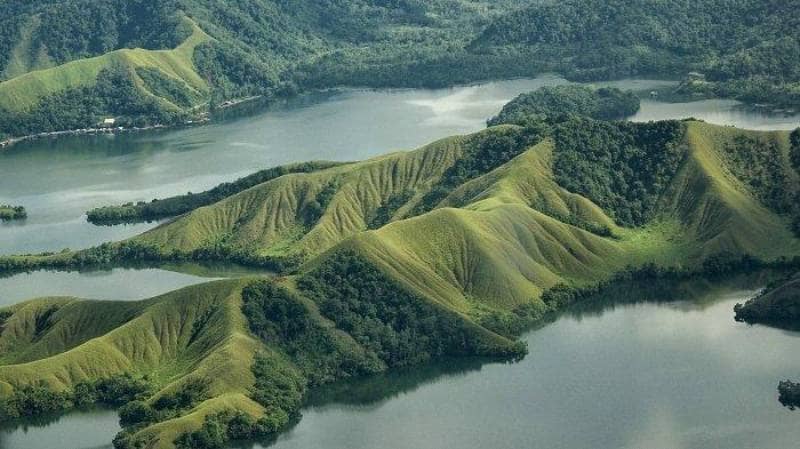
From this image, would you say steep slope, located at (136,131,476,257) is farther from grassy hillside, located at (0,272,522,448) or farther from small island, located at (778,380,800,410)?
small island, located at (778,380,800,410)

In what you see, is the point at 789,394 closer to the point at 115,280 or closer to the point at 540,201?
the point at 540,201

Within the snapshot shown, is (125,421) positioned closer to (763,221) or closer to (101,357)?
(101,357)

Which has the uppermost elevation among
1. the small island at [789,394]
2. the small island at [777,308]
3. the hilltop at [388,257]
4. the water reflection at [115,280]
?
the hilltop at [388,257]

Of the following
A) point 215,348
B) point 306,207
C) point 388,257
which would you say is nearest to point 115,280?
point 306,207

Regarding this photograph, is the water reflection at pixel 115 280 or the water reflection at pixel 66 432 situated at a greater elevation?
the water reflection at pixel 115 280

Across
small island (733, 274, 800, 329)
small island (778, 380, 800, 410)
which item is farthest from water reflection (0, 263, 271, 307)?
small island (778, 380, 800, 410)

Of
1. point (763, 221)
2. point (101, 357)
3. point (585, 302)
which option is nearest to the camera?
point (101, 357)

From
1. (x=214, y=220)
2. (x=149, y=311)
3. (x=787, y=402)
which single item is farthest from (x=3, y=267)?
(x=787, y=402)

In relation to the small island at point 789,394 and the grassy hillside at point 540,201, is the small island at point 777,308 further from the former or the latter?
the small island at point 789,394

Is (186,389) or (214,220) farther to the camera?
(214,220)

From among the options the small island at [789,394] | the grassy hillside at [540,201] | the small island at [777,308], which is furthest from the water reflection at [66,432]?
the small island at [777,308]

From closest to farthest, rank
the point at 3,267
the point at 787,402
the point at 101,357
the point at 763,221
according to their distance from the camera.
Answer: the point at 787,402 < the point at 101,357 < the point at 763,221 < the point at 3,267
